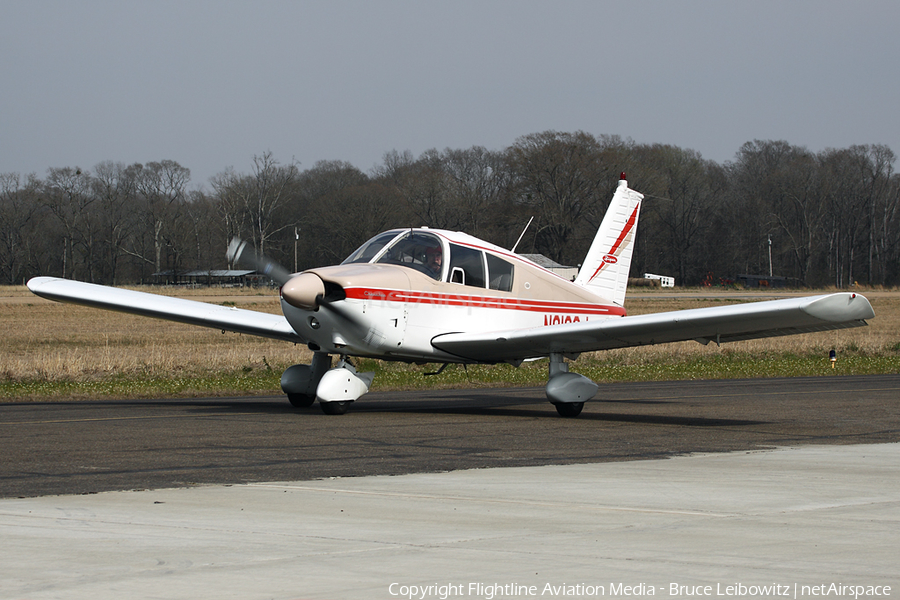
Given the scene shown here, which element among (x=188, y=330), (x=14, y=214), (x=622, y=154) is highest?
(x=622, y=154)

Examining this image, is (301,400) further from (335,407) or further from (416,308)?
(416,308)

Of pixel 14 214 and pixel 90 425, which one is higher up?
pixel 14 214

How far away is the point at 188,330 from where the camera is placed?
41094 mm

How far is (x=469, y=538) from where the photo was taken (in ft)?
16.7

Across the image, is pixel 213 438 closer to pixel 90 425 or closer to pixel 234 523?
pixel 90 425

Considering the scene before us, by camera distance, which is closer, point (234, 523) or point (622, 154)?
point (234, 523)

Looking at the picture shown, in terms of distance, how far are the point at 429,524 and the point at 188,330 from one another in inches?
1467

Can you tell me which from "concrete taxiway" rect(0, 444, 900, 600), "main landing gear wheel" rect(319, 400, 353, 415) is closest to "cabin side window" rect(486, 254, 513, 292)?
"main landing gear wheel" rect(319, 400, 353, 415)

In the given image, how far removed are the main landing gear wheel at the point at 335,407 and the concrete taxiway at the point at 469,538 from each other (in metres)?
5.43

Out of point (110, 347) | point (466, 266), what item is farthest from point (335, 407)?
point (110, 347)

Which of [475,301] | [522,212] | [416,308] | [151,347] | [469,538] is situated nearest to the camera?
[469,538]

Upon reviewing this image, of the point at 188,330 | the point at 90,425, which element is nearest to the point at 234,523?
the point at 90,425

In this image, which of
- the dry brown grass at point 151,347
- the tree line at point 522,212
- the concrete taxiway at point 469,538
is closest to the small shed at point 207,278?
the tree line at point 522,212

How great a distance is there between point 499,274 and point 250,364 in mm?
10333
